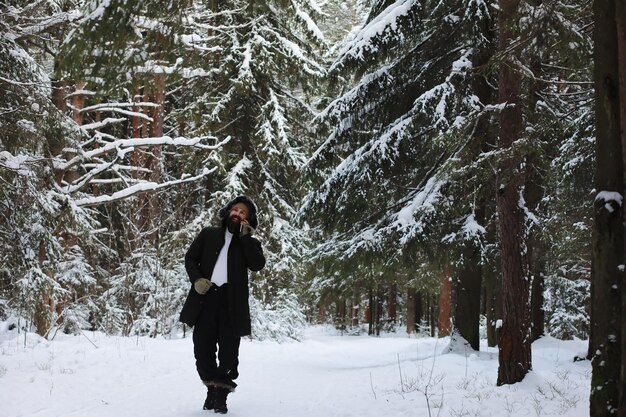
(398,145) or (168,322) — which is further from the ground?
(398,145)

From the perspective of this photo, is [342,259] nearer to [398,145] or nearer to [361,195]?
[361,195]

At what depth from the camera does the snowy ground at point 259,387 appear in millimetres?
5195

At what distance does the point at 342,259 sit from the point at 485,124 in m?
3.45

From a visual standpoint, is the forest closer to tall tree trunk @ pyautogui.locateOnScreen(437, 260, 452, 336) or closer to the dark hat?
the dark hat

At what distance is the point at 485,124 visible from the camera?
29.4 feet

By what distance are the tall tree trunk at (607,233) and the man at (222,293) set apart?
3.01 metres

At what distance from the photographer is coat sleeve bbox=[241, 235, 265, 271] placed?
5496 millimetres

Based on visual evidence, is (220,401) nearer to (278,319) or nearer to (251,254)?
(251,254)

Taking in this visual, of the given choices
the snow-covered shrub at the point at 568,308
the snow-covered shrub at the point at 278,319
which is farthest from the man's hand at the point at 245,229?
the snow-covered shrub at the point at 568,308

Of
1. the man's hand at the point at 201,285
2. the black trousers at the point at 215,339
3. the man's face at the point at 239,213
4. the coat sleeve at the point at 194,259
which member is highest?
the man's face at the point at 239,213

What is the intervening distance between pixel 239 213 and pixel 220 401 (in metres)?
1.79

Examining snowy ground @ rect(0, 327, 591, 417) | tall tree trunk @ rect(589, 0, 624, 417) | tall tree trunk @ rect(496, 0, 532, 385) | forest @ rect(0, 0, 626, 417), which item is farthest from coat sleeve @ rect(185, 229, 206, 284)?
tall tree trunk @ rect(496, 0, 532, 385)

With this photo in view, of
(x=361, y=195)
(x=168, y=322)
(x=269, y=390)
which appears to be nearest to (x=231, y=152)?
(x=168, y=322)

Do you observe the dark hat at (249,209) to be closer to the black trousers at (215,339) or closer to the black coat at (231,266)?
the black coat at (231,266)
